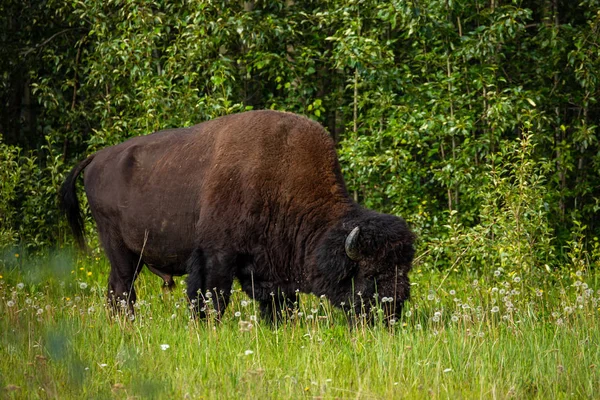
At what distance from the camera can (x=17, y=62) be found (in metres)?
13.3

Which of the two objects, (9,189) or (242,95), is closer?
(9,189)

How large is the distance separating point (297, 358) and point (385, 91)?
20.0 feet

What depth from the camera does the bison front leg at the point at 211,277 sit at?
23.5ft

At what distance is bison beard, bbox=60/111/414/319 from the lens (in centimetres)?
684

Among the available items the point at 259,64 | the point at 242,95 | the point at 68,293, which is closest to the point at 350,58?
the point at 259,64

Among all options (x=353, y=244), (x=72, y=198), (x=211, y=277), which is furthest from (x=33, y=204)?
(x=353, y=244)

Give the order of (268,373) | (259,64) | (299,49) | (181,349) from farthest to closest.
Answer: (299,49), (259,64), (181,349), (268,373)

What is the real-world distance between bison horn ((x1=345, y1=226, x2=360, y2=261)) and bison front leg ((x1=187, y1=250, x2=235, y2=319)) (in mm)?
997

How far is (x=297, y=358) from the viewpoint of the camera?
5.24 meters

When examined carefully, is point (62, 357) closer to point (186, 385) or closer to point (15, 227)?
point (186, 385)

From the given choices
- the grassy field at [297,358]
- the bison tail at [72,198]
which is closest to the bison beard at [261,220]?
the grassy field at [297,358]

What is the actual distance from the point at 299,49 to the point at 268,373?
7.61 metres

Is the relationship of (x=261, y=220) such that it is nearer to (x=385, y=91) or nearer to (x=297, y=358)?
(x=297, y=358)

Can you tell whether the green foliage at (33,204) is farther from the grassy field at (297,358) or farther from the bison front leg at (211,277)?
the grassy field at (297,358)
